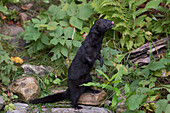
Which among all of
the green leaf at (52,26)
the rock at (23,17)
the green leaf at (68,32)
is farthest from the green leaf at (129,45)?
the rock at (23,17)

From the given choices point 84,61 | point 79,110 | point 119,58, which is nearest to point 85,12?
point 119,58

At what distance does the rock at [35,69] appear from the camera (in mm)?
4676

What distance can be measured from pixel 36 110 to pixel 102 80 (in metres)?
1.70

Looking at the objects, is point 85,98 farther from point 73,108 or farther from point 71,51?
point 71,51

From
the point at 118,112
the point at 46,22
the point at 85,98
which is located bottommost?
the point at 118,112

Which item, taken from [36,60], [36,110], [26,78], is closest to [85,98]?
[36,110]

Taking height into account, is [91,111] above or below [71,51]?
below

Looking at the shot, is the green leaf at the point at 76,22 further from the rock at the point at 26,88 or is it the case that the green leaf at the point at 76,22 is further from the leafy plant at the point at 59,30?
the rock at the point at 26,88

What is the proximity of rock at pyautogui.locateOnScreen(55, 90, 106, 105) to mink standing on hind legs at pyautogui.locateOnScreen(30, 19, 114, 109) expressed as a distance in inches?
8.4

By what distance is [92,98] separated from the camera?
404cm

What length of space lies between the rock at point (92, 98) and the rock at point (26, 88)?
104 cm

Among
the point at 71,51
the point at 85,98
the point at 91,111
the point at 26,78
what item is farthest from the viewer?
the point at 71,51

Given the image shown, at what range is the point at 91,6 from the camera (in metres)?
5.37

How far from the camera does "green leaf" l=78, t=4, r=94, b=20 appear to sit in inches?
208
